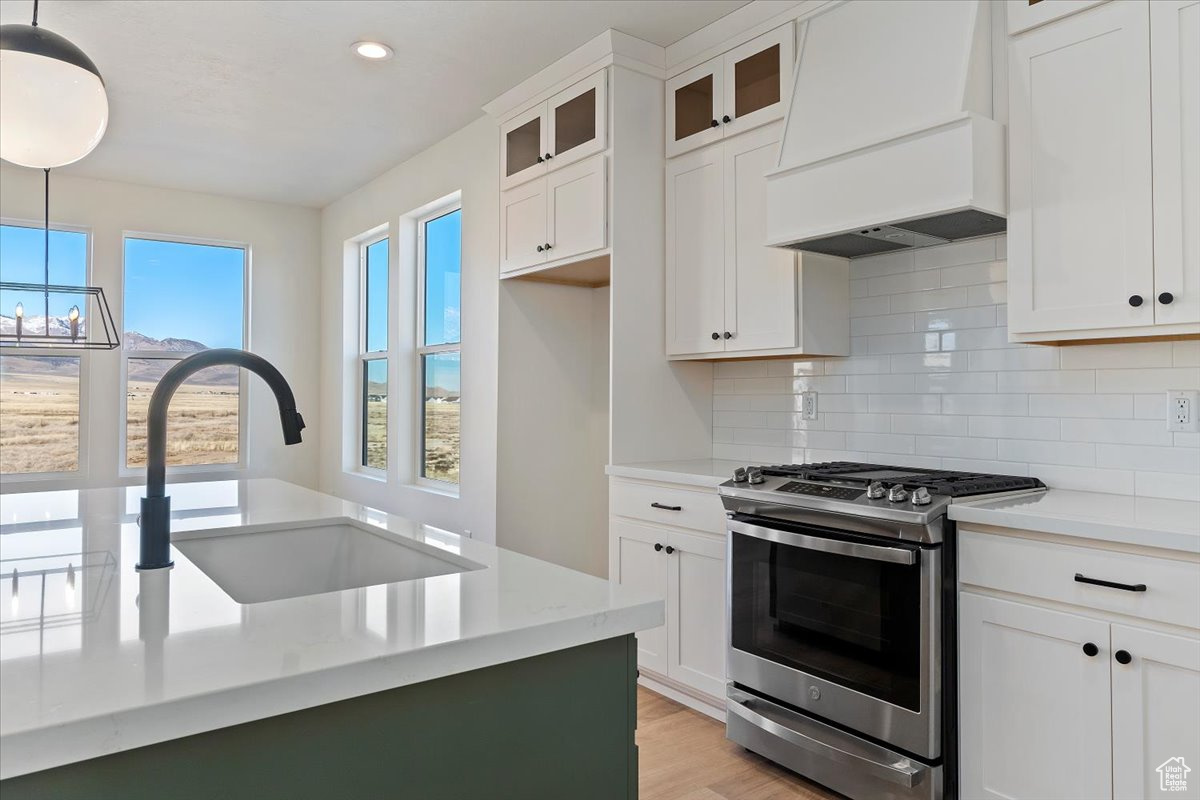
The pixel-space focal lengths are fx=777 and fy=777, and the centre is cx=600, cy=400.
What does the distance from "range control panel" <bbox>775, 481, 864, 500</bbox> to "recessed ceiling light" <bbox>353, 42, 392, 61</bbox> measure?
8.18 feet

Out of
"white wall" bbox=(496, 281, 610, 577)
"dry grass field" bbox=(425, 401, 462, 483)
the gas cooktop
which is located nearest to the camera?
the gas cooktop

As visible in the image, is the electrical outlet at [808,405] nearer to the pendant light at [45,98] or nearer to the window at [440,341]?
the window at [440,341]

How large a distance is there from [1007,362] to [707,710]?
5.34ft

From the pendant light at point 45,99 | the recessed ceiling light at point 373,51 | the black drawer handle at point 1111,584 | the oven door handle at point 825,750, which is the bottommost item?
the oven door handle at point 825,750

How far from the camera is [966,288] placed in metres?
2.62

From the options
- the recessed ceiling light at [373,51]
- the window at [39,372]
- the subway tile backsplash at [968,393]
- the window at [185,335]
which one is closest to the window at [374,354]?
the window at [185,335]

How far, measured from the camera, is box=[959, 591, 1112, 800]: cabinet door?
181cm

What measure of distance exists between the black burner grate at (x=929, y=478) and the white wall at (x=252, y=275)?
176 inches

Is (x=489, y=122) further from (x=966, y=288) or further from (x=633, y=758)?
(x=633, y=758)

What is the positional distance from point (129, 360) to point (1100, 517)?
19.1 ft

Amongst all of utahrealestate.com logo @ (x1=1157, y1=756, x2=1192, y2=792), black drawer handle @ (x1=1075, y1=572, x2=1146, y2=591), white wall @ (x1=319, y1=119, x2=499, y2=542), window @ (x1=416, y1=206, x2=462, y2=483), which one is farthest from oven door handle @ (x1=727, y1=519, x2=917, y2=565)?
window @ (x1=416, y1=206, x2=462, y2=483)

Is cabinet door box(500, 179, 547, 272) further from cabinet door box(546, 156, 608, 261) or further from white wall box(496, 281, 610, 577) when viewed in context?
white wall box(496, 281, 610, 577)

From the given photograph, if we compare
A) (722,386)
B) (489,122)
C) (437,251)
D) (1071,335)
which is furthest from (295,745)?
(437,251)

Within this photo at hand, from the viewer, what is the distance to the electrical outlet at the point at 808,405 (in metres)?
3.12
